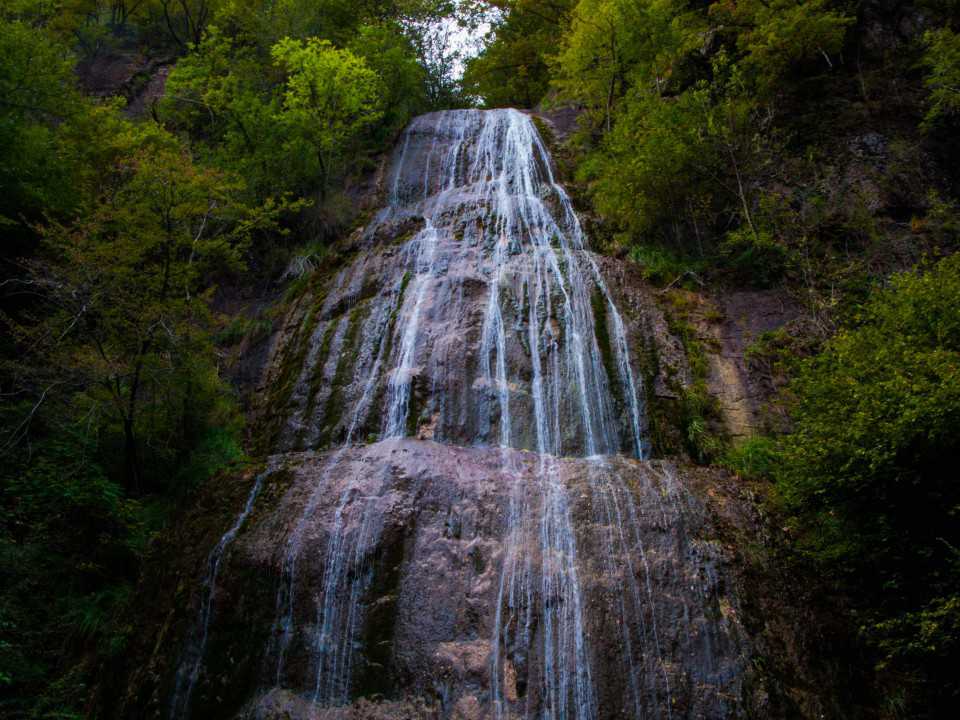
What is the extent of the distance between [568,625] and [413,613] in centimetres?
166

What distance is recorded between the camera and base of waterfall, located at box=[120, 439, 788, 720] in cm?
532

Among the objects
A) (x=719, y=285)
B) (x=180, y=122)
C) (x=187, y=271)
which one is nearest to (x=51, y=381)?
(x=187, y=271)

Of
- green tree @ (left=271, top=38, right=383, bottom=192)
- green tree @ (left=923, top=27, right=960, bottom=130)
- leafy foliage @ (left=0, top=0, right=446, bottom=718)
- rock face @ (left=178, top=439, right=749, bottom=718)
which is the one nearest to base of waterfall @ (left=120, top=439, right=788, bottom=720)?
rock face @ (left=178, top=439, right=749, bottom=718)

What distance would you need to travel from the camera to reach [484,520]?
6527 millimetres

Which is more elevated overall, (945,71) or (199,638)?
(945,71)

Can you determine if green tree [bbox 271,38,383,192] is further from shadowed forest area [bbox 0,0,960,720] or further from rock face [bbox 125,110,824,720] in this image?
rock face [bbox 125,110,824,720]

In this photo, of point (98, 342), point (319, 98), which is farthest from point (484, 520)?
point (319, 98)

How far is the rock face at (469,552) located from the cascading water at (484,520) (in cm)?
2

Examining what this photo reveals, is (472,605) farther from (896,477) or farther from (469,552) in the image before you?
(896,477)

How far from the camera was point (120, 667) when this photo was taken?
6.43 meters

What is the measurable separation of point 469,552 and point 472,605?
1.96 feet

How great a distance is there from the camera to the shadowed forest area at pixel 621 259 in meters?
5.92

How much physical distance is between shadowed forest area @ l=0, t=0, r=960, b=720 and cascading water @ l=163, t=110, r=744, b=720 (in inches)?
56.4

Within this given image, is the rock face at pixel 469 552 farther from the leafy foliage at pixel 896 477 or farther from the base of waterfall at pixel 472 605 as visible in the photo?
the leafy foliage at pixel 896 477
